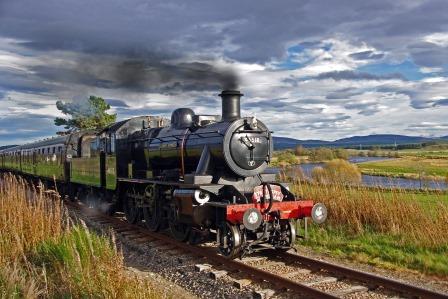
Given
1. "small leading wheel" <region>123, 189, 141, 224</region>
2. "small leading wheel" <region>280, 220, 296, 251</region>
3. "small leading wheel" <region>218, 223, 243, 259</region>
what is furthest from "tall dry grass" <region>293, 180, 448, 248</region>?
"small leading wheel" <region>123, 189, 141, 224</region>

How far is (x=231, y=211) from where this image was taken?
27.3ft

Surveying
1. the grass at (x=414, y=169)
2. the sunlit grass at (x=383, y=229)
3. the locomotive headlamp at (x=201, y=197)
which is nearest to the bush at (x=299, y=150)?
the grass at (x=414, y=169)

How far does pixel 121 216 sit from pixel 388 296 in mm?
10342

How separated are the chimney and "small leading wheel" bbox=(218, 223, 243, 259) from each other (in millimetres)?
2528

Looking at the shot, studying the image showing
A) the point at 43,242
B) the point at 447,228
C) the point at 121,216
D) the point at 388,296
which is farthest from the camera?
the point at 121,216

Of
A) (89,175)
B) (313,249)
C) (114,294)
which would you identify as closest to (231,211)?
(313,249)

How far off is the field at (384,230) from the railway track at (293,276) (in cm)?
140

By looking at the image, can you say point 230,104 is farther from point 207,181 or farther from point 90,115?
point 90,115

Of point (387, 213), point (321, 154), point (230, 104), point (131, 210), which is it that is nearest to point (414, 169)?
point (387, 213)

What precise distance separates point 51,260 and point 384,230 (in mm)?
7435

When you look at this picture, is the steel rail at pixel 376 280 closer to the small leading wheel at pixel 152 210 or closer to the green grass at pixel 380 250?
the green grass at pixel 380 250

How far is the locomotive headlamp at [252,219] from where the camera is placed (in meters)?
8.18

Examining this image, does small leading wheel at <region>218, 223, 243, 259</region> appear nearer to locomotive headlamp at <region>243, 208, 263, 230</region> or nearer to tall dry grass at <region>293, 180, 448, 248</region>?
locomotive headlamp at <region>243, 208, 263, 230</region>

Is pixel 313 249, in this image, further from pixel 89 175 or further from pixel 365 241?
pixel 89 175
